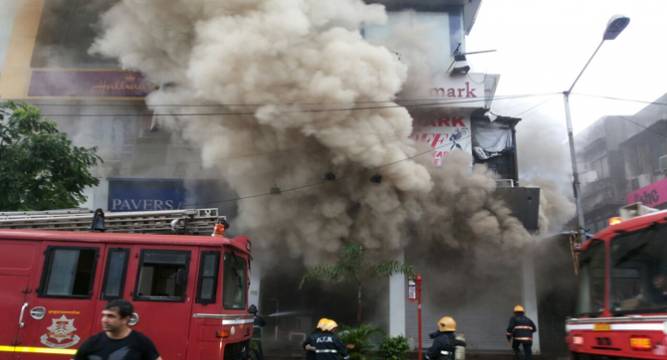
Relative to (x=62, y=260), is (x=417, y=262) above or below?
above

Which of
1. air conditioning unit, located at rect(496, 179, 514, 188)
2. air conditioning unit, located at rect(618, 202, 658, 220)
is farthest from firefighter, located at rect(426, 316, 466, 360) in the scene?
air conditioning unit, located at rect(496, 179, 514, 188)

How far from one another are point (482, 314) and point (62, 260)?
11.6 metres

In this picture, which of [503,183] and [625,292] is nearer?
[625,292]

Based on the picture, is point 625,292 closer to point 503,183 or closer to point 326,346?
point 326,346

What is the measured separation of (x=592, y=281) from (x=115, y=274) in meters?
5.68

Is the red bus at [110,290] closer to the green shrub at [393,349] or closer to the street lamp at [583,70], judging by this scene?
the green shrub at [393,349]

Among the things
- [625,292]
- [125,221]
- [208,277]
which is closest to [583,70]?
[625,292]

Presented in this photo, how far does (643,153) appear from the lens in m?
26.8

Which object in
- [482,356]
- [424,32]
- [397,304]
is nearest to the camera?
[482,356]

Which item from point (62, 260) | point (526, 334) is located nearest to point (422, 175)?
point (526, 334)

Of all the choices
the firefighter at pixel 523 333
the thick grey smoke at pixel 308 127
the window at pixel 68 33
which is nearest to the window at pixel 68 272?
the thick grey smoke at pixel 308 127

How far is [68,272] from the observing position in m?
5.83

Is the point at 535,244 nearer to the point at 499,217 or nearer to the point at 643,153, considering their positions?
the point at 499,217

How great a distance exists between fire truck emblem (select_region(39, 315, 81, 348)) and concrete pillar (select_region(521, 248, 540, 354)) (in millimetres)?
11260
